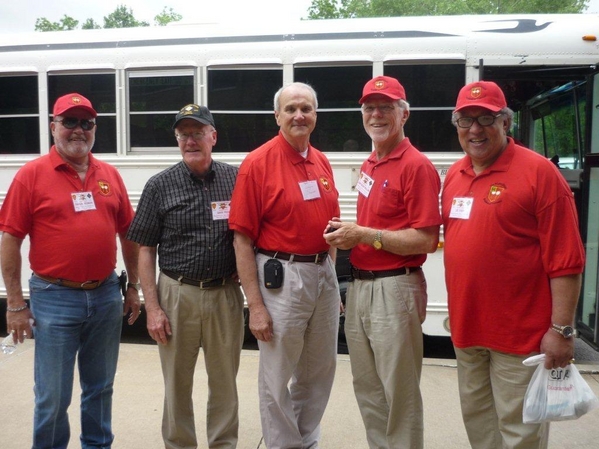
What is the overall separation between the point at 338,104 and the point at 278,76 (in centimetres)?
59

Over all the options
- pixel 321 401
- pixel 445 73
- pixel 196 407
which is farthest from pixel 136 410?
pixel 445 73

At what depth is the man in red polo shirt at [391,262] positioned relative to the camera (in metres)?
2.75

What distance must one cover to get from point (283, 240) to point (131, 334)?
401 cm

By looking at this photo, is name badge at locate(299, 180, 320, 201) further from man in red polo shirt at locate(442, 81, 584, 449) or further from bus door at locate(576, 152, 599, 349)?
bus door at locate(576, 152, 599, 349)

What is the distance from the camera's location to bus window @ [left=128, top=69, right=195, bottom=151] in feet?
17.4

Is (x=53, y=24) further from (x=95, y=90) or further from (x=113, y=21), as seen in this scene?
(x=95, y=90)

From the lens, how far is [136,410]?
13.7 feet

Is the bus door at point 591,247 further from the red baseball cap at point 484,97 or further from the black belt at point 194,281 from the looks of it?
the black belt at point 194,281

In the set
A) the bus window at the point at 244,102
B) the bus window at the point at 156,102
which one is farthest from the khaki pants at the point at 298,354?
the bus window at the point at 156,102

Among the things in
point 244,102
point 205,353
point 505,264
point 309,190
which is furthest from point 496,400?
point 244,102

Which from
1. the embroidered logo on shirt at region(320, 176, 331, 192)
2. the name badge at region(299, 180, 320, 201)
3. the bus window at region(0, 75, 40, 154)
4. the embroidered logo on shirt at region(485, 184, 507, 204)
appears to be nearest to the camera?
the embroidered logo on shirt at region(485, 184, 507, 204)

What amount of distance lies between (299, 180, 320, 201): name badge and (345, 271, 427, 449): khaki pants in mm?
503

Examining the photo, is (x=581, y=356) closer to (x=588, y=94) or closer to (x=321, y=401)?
(x=588, y=94)

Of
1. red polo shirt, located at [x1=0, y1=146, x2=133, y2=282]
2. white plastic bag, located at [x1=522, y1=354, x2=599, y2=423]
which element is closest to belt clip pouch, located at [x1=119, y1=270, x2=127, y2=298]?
red polo shirt, located at [x1=0, y1=146, x2=133, y2=282]
